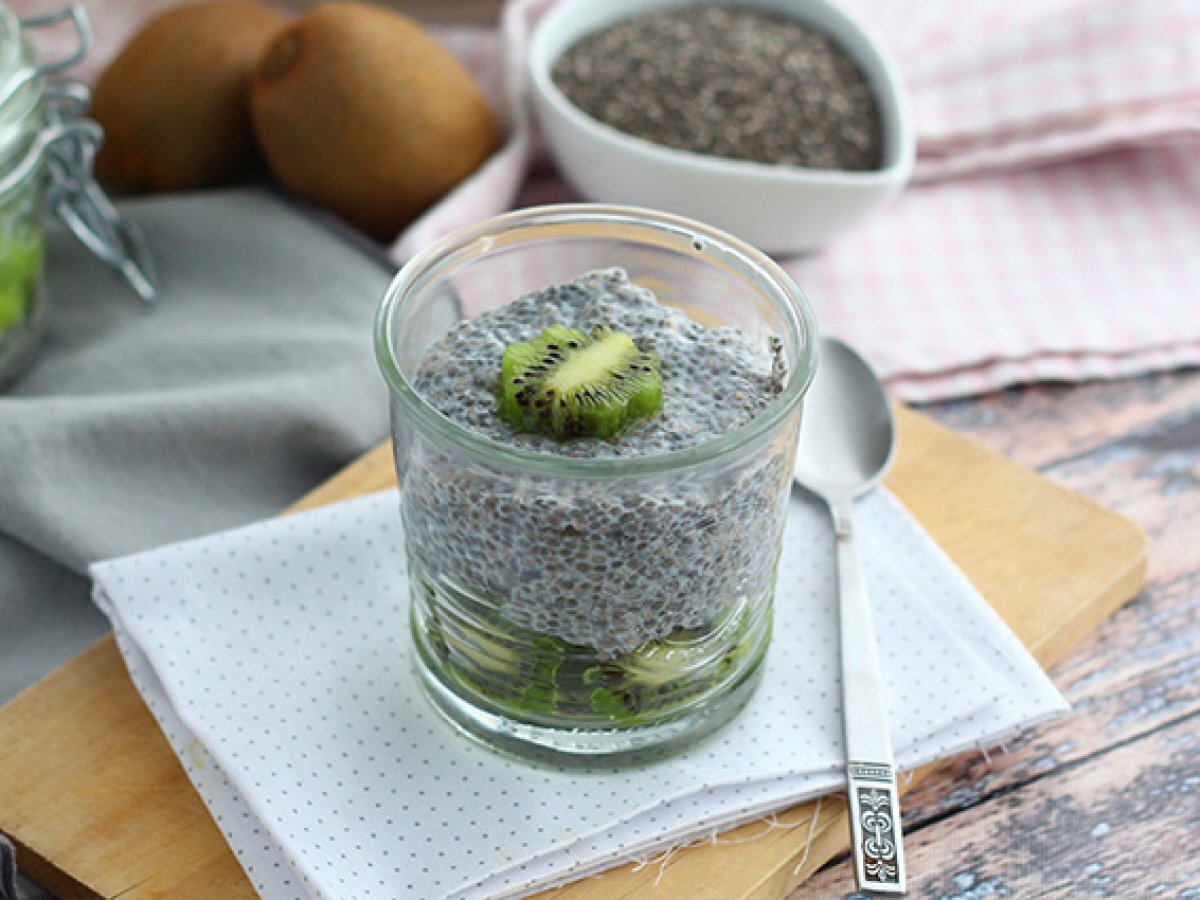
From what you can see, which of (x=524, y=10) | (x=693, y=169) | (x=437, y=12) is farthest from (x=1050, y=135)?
(x=437, y=12)

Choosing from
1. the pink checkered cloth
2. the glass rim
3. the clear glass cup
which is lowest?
the pink checkered cloth

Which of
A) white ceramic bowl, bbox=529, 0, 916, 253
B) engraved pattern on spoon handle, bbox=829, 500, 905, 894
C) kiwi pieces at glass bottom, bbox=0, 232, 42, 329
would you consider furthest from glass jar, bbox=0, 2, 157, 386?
engraved pattern on spoon handle, bbox=829, 500, 905, 894

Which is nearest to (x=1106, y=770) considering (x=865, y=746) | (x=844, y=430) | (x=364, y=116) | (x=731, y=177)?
(x=865, y=746)

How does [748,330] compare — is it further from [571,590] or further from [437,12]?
[437,12]

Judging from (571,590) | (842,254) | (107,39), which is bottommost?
(842,254)

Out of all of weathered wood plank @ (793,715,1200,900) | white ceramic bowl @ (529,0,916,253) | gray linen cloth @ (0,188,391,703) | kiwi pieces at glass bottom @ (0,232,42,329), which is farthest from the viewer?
white ceramic bowl @ (529,0,916,253)

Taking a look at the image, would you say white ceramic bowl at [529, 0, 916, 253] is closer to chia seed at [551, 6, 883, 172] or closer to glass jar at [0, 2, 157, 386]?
chia seed at [551, 6, 883, 172]

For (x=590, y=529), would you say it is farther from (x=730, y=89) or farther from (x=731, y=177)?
(x=730, y=89)
